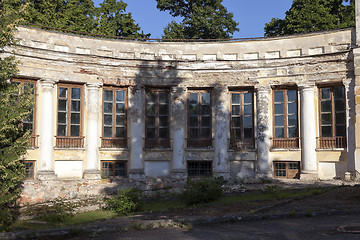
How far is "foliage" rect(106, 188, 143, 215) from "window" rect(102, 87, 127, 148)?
541cm

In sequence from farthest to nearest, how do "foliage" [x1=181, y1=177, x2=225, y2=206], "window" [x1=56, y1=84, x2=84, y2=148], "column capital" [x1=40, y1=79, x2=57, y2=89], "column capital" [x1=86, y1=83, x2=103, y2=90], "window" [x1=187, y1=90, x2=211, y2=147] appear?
"window" [x1=187, y1=90, x2=211, y2=147], "column capital" [x1=86, y1=83, x2=103, y2=90], "window" [x1=56, y1=84, x2=84, y2=148], "column capital" [x1=40, y1=79, x2=57, y2=89], "foliage" [x1=181, y1=177, x2=225, y2=206]

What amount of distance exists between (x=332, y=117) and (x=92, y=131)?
10.6 meters

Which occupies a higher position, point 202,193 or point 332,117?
point 332,117

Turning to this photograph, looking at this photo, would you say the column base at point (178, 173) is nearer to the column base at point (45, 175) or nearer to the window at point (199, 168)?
the window at point (199, 168)

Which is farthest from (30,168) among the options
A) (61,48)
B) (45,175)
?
(61,48)

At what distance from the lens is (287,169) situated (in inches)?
722

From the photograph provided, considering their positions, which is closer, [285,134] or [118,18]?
[285,134]

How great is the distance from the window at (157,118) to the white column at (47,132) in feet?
14.4

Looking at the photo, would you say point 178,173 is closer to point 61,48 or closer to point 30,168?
point 30,168

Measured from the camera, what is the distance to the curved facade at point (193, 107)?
56.4ft

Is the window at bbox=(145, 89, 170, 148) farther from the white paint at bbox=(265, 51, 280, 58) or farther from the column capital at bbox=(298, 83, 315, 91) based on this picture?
the column capital at bbox=(298, 83, 315, 91)

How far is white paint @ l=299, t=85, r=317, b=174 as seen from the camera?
17.6 metres

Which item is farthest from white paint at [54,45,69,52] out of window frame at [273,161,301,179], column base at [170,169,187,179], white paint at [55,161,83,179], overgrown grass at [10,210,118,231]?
window frame at [273,161,301,179]

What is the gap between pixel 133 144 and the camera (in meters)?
18.4
